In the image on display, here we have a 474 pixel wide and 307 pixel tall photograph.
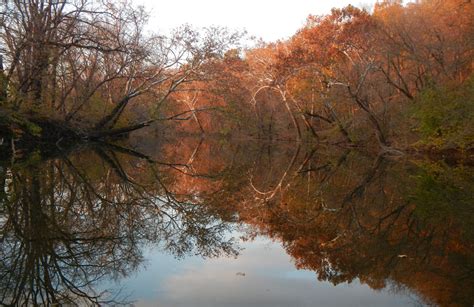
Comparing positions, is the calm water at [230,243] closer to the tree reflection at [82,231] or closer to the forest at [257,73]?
the tree reflection at [82,231]

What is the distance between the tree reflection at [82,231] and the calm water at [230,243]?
27 millimetres

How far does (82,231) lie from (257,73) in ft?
101

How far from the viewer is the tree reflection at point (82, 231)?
5141 millimetres

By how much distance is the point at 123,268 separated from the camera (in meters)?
5.96

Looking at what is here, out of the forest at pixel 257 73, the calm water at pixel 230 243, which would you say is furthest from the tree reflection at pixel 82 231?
the forest at pixel 257 73

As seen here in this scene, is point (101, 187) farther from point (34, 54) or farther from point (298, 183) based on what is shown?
point (34, 54)

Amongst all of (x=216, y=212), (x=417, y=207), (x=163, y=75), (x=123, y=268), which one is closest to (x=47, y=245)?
(x=123, y=268)

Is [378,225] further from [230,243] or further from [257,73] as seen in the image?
[257,73]

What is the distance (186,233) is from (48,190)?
4.47 m

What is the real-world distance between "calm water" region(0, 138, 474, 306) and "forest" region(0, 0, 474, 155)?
7439 mm

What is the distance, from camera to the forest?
2006 cm

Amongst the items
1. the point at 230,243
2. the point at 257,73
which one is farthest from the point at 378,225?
the point at 257,73

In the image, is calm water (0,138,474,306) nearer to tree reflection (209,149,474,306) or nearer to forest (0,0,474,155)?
tree reflection (209,149,474,306)

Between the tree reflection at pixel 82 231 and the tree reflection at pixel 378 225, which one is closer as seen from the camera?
→ the tree reflection at pixel 82 231
